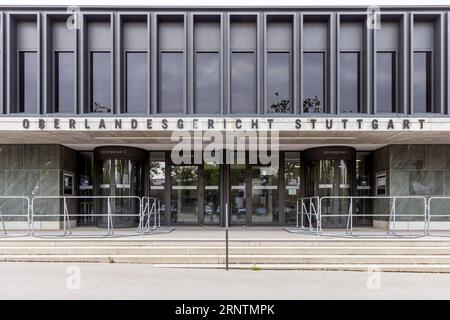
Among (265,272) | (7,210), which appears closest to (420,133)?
(265,272)

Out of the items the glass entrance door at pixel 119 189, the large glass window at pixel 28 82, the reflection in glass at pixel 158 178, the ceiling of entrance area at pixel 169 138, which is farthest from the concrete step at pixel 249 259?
the large glass window at pixel 28 82

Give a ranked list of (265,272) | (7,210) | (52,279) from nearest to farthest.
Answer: (52,279) → (265,272) → (7,210)

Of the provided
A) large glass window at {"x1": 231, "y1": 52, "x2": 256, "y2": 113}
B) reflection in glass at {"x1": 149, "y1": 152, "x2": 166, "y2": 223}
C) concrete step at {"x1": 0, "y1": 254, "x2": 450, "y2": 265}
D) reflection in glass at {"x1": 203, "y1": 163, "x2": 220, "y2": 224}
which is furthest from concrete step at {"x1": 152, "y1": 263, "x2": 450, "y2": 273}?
large glass window at {"x1": 231, "y1": 52, "x2": 256, "y2": 113}

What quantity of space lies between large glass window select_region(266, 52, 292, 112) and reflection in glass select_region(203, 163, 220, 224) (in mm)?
3269

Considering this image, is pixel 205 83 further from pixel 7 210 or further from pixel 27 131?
pixel 7 210

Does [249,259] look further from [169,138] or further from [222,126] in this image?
[169,138]

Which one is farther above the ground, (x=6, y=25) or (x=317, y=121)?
(x=6, y=25)

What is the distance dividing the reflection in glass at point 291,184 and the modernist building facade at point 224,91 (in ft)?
0.13

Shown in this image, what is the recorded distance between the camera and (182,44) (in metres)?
19.2

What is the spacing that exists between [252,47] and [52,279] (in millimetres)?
12419

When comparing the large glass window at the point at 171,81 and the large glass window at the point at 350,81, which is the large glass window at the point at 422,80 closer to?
the large glass window at the point at 350,81

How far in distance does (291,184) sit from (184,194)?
420 cm

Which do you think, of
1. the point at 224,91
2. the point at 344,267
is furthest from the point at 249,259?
the point at 224,91

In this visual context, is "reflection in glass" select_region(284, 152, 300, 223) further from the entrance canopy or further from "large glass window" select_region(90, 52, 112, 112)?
"large glass window" select_region(90, 52, 112, 112)
